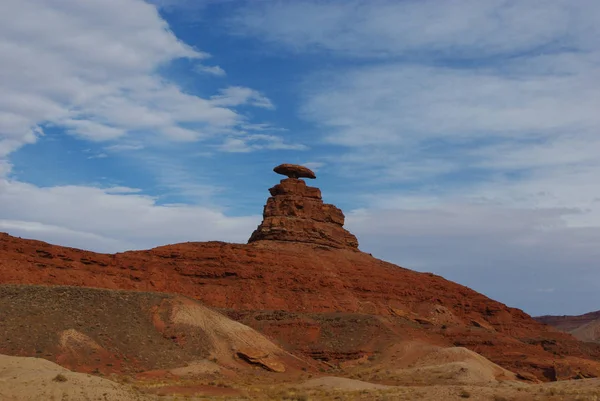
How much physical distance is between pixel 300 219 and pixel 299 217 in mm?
540

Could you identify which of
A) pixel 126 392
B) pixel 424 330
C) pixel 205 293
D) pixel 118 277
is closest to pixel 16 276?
pixel 118 277

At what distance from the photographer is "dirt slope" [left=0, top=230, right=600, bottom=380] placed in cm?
5247

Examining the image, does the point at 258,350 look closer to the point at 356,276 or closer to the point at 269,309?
the point at 269,309

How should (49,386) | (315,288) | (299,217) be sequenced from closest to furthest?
(49,386) < (315,288) < (299,217)

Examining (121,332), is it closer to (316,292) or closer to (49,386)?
(49,386)

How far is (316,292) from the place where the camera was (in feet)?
200

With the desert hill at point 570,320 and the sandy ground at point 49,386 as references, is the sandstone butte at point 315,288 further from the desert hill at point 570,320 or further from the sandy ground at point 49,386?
the desert hill at point 570,320

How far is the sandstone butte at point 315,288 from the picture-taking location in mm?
52562

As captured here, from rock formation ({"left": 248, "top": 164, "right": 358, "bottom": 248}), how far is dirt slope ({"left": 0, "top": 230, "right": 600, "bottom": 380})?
1.58 meters

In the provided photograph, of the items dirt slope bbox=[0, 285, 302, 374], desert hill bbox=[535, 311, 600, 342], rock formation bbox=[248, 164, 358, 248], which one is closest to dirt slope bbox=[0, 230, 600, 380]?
rock formation bbox=[248, 164, 358, 248]

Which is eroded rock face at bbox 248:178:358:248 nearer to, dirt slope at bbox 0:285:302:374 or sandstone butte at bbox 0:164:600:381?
sandstone butte at bbox 0:164:600:381

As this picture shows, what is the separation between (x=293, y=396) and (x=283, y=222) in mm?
38411

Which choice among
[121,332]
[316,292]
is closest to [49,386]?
[121,332]

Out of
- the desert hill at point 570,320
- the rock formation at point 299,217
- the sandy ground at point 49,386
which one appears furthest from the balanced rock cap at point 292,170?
the desert hill at point 570,320
